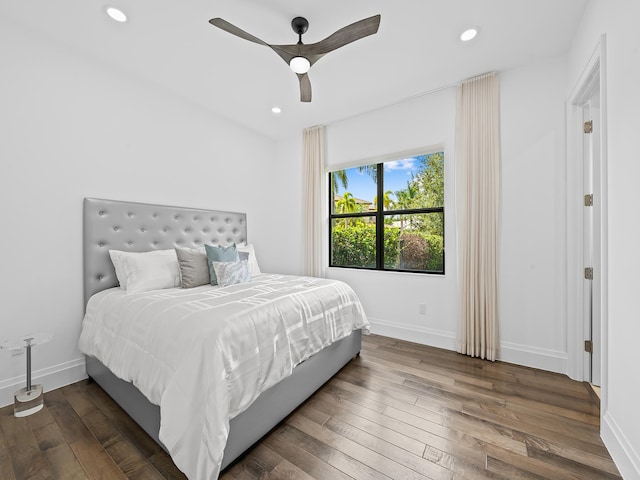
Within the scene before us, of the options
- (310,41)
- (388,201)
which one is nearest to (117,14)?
(310,41)

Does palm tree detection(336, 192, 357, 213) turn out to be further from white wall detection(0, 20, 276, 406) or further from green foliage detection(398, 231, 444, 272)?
white wall detection(0, 20, 276, 406)

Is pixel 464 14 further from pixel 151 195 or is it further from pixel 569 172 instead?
pixel 151 195

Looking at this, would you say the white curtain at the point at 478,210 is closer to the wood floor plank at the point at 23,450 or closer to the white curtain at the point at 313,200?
the white curtain at the point at 313,200

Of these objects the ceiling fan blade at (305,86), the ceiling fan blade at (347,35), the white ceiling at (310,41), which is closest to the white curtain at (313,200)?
the white ceiling at (310,41)

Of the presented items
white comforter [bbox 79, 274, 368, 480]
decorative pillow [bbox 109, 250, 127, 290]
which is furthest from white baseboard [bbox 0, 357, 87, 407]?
decorative pillow [bbox 109, 250, 127, 290]

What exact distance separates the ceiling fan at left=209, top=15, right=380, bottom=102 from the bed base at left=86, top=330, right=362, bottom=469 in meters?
2.16

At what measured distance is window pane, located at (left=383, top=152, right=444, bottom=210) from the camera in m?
3.10

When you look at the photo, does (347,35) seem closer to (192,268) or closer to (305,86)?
(305,86)

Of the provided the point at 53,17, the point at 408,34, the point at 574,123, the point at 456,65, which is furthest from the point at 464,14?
the point at 53,17

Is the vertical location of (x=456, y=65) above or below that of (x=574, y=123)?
above

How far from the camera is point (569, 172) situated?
2299 mm

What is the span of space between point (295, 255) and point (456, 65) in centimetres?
290

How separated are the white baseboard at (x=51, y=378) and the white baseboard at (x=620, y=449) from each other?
3.59 meters

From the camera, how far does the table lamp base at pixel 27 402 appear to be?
184cm
